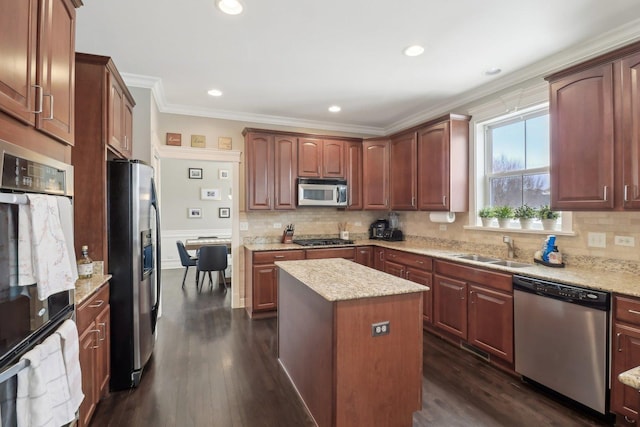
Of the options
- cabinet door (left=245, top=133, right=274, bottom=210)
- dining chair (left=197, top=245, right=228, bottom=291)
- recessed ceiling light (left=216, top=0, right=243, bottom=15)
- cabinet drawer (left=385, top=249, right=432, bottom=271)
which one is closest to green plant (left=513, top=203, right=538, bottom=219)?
cabinet drawer (left=385, top=249, right=432, bottom=271)

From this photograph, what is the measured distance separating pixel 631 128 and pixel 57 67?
3.34 metres

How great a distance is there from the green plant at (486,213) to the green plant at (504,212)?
1.7 inches

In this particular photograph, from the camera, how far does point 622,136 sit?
214cm

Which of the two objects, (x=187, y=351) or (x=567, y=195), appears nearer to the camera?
(x=567, y=195)

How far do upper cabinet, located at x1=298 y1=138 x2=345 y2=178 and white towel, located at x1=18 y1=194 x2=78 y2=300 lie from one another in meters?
3.36

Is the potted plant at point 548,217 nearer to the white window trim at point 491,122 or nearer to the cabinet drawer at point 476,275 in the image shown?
the white window trim at point 491,122

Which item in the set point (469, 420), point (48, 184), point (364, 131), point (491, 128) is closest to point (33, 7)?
point (48, 184)

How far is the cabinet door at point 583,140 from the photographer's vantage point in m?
2.21

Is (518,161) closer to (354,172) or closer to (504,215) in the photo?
(504,215)

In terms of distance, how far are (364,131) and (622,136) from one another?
3.48 m

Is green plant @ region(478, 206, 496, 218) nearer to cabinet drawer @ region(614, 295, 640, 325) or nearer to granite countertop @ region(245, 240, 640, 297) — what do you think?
granite countertop @ region(245, 240, 640, 297)

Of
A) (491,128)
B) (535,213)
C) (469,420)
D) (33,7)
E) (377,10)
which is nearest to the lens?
(33,7)

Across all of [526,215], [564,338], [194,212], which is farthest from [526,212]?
[194,212]

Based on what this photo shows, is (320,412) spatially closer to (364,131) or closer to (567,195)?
(567,195)
